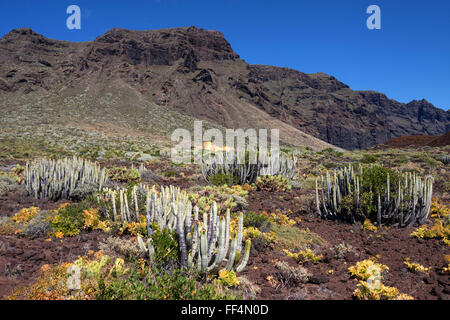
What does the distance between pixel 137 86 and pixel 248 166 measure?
73.5 m

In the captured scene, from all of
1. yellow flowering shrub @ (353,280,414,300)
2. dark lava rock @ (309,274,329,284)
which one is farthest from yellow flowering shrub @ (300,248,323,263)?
yellow flowering shrub @ (353,280,414,300)

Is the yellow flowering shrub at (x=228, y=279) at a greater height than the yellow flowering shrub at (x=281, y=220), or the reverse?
the yellow flowering shrub at (x=281, y=220)

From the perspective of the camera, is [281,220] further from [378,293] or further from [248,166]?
[248,166]

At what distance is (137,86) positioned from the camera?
76188 millimetres

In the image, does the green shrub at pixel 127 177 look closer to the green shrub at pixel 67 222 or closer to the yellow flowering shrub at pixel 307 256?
the green shrub at pixel 67 222

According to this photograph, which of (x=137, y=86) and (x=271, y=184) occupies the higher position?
(x=137, y=86)

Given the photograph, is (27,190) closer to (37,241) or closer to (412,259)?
(37,241)

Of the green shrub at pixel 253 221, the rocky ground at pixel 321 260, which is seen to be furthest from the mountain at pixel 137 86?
the green shrub at pixel 253 221

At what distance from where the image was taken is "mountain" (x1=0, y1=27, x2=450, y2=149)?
5619cm

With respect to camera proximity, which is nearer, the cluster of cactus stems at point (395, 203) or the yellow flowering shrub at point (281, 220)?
the cluster of cactus stems at point (395, 203)

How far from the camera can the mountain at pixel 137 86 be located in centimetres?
5619

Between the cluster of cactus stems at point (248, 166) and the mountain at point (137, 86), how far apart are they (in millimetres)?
38755

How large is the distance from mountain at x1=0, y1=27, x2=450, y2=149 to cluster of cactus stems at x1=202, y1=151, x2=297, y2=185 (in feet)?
127

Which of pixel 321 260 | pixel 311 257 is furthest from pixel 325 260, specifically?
pixel 311 257
